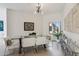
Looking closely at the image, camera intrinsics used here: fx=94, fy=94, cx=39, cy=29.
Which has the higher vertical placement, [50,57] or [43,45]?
[43,45]

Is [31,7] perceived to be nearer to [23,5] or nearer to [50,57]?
[23,5]

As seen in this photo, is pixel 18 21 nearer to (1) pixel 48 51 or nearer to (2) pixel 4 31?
(2) pixel 4 31

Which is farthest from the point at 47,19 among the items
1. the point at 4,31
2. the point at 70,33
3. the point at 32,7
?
the point at 4,31

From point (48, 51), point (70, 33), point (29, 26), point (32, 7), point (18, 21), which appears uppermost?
point (32, 7)

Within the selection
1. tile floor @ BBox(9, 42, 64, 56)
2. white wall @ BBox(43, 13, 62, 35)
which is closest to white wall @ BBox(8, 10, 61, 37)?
white wall @ BBox(43, 13, 62, 35)

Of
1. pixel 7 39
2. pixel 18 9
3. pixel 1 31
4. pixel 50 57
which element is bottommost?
pixel 50 57

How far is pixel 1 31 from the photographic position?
2.05 m

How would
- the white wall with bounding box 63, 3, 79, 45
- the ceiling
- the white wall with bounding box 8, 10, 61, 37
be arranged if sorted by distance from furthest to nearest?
the white wall with bounding box 8, 10, 61, 37
the ceiling
the white wall with bounding box 63, 3, 79, 45

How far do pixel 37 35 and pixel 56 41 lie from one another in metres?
0.45

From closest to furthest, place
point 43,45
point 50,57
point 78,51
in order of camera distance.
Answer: point 78,51 → point 50,57 → point 43,45

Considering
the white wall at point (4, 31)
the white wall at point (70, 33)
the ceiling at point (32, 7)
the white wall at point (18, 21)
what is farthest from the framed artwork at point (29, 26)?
the white wall at point (70, 33)

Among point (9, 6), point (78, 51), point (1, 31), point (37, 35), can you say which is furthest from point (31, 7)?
point (78, 51)

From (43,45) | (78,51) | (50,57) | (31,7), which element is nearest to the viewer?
(78,51)

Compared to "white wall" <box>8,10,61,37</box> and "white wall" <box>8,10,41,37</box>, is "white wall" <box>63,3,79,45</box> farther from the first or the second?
"white wall" <box>8,10,41,37</box>
